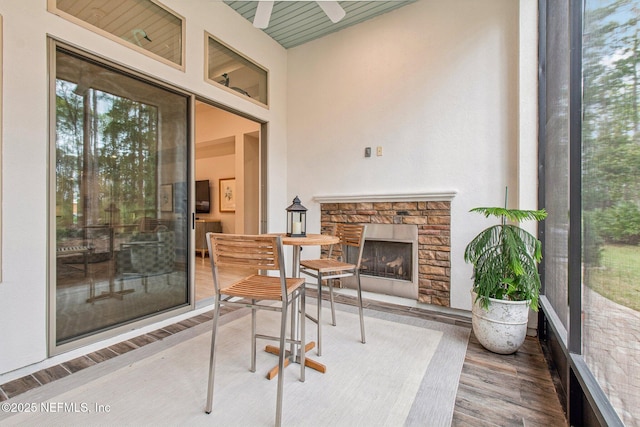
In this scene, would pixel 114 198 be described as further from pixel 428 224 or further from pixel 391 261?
pixel 428 224

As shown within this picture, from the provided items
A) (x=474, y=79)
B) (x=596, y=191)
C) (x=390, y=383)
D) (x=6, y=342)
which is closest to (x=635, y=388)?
(x=596, y=191)

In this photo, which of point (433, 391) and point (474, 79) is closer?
point (433, 391)

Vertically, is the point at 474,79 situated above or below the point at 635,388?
above

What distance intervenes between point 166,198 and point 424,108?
2804mm

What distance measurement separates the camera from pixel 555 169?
6.80 ft

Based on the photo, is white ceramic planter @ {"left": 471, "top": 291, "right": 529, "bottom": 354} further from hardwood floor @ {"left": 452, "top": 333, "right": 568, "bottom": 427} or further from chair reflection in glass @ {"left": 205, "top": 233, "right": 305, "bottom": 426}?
chair reflection in glass @ {"left": 205, "top": 233, "right": 305, "bottom": 426}

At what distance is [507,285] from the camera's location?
2170mm

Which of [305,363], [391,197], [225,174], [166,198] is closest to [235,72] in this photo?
[166,198]

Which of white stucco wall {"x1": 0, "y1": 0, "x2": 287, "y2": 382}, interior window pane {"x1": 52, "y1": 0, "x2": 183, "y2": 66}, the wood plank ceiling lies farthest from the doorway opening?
white stucco wall {"x1": 0, "y1": 0, "x2": 287, "y2": 382}

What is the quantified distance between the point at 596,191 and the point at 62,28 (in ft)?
10.9

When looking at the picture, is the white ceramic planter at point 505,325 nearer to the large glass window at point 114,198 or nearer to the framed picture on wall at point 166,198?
the large glass window at point 114,198

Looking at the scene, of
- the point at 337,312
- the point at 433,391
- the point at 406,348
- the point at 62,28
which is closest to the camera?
the point at 433,391

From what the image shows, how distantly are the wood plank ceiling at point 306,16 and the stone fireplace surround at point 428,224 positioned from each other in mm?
2161

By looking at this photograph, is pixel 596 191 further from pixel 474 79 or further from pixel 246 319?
pixel 246 319
